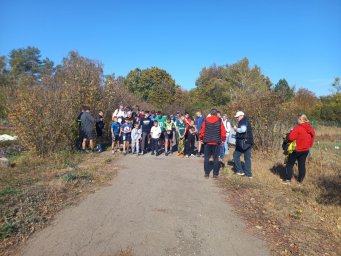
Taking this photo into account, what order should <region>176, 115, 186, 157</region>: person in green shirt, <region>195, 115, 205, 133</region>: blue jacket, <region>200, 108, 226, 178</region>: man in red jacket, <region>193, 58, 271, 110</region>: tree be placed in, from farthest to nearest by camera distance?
<region>193, 58, 271, 110</region>: tree < <region>195, 115, 205, 133</region>: blue jacket < <region>176, 115, 186, 157</region>: person in green shirt < <region>200, 108, 226, 178</region>: man in red jacket

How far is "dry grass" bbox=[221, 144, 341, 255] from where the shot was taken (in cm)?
477

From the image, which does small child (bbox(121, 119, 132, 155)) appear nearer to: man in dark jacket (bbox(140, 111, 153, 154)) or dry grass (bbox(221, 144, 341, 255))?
man in dark jacket (bbox(140, 111, 153, 154))

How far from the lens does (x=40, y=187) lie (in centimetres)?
671

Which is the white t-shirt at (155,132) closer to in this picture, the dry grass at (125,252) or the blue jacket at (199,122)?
the blue jacket at (199,122)

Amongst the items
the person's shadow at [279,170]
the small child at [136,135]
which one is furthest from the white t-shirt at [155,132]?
the person's shadow at [279,170]

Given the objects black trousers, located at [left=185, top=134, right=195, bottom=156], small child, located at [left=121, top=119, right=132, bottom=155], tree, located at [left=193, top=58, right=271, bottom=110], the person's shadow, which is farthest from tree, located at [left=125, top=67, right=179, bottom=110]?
the person's shadow

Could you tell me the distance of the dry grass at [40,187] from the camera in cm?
467

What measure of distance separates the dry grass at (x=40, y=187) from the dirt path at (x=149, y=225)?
28cm

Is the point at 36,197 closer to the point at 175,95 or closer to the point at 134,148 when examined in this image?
the point at 134,148

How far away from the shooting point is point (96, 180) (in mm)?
7801

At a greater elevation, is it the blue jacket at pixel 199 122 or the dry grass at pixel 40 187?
the blue jacket at pixel 199 122

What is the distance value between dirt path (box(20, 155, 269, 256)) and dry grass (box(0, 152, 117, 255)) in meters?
0.28

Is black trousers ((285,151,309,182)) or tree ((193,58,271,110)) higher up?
tree ((193,58,271,110))

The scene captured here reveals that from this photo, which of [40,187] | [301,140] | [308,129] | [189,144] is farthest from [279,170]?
[40,187]
